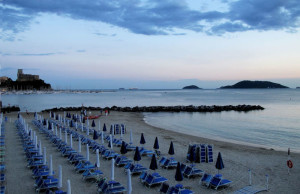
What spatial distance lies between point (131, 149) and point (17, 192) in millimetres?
7848

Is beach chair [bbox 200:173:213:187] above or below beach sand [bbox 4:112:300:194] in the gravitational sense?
above

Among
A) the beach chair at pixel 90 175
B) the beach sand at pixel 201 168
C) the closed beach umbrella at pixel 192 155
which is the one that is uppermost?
the closed beach umbrella at pixel 192 155

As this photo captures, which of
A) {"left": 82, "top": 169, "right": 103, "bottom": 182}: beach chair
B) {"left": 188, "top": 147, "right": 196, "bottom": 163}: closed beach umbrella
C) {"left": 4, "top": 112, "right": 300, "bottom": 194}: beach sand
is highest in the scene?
{"left": 188, "top": 147, "right": 196, "bottom": 163}: closed beach umbrella

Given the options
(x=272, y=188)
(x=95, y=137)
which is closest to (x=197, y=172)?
(x=272, y=188)

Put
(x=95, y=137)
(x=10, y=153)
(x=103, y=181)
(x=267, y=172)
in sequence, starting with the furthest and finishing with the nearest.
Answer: (x=95, y=137) → (x=10, y=153) → (x=267, y=172) → (x=103, y=181)

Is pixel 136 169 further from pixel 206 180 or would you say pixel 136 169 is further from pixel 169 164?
pixel 206 180

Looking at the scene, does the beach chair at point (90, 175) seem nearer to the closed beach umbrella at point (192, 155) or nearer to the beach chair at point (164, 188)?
the beach chair at point (164, 188)

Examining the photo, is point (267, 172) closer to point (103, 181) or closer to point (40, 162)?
point (103, 181)

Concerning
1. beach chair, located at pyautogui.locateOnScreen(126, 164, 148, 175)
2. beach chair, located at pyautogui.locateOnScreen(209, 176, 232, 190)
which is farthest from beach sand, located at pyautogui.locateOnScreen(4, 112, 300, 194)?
beach chair, located at pyautogui.locateOnScreen(126, 164, 148, 175)

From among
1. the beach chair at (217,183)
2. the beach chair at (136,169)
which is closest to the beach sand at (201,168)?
the beach chair at (217,183)

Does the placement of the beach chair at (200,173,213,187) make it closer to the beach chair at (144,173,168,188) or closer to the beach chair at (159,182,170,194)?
the beach chair at (144,173,168,188)

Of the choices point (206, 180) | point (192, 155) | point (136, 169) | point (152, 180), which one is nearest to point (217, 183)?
point (206, 180)

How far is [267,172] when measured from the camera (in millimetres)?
12594

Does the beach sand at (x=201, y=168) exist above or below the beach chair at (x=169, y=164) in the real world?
below
